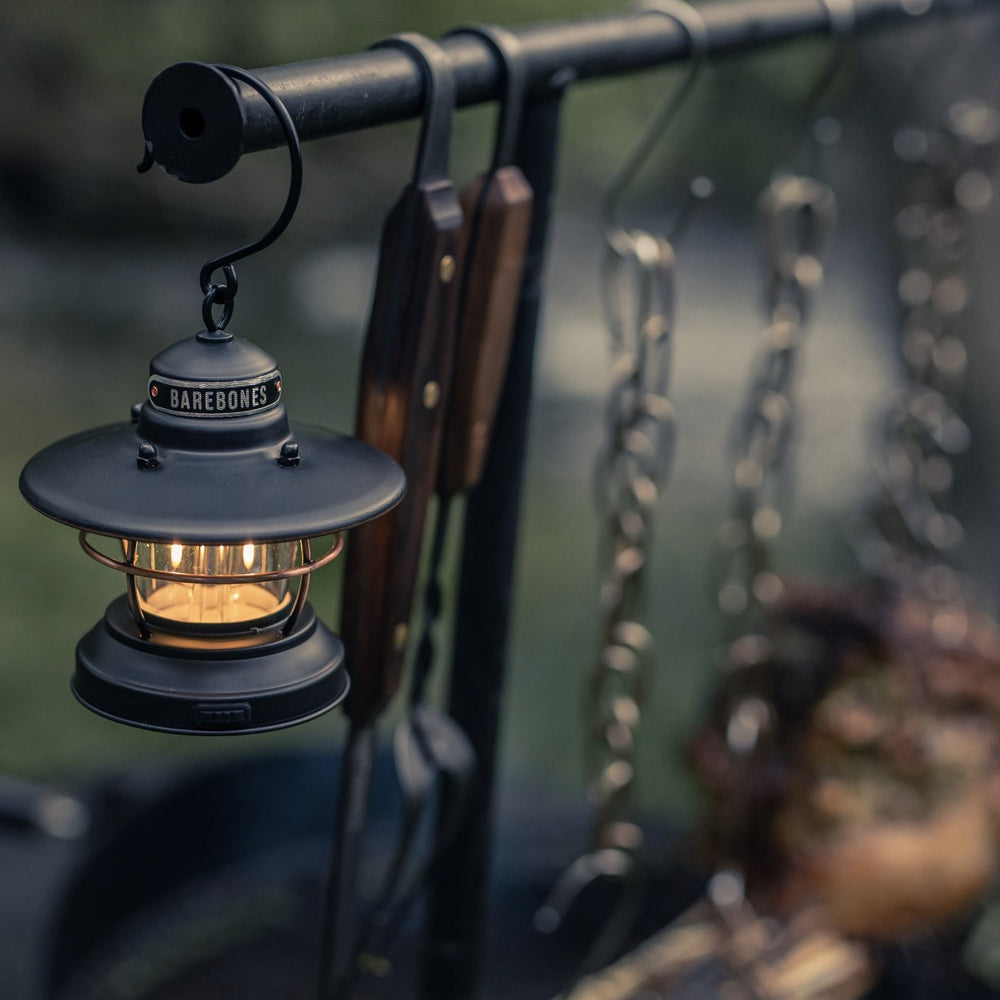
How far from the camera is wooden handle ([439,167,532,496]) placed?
83 centimetres

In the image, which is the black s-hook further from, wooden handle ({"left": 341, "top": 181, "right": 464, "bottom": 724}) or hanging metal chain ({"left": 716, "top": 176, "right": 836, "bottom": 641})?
hanging metal chain ({"left": 716, "top": 176, "right": 836, "bottom": 641})

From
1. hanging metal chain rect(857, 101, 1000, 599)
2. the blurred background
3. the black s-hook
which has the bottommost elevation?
the blurred background

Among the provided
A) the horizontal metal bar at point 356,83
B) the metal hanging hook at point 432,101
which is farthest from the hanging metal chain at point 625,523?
the metal hanging hook at point 432,101

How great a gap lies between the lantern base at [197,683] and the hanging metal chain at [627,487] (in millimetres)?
417

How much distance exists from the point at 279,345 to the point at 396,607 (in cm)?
450

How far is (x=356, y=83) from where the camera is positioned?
689 millimetres

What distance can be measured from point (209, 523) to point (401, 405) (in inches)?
8.2

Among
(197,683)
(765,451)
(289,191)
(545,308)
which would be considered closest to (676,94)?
(765,451)

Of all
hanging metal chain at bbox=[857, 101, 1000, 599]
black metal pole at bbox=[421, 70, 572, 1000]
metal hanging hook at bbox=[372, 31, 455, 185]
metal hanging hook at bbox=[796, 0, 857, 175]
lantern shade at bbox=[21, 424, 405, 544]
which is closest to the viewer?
lantern shade at bbox=[21, 424, 405, 544]

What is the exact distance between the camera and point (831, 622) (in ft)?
5.33

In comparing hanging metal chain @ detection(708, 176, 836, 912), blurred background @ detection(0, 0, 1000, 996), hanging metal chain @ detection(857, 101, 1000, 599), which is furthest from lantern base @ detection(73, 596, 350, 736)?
→ blurred background @ detection(0, 0, 1000, 996)

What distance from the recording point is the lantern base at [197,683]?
26.1 inches

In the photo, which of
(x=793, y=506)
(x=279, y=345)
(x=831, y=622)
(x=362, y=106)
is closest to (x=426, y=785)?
(x=362, y=106)

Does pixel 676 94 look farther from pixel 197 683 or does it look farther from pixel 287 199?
pixel 197 683
